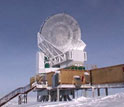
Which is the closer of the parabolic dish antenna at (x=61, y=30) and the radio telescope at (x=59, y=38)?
the radio telescope at (x=59, y=38)

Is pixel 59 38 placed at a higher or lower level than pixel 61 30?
lower

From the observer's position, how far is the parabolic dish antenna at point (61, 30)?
203 feet

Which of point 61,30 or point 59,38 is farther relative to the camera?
point 61,30

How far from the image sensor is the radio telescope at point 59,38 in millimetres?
60719

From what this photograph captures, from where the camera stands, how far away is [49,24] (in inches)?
2480

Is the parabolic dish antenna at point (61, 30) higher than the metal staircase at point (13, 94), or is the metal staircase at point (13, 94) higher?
the parabolic dish antenna at point (61, 30)

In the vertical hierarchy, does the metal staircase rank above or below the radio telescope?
below

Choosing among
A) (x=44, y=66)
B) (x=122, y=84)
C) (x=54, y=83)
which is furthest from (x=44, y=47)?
(x=122, y=84)

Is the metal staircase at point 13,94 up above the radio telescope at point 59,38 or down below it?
below

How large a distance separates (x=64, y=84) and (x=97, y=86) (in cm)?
727

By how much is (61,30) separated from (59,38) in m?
2.45

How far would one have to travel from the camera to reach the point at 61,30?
63094 mm

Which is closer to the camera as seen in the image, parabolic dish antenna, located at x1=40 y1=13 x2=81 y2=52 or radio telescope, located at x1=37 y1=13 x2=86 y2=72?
radio telescope, located at x1=37 y1=13 x2=86 y2=72

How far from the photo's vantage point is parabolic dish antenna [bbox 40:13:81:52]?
61969 millimetres
